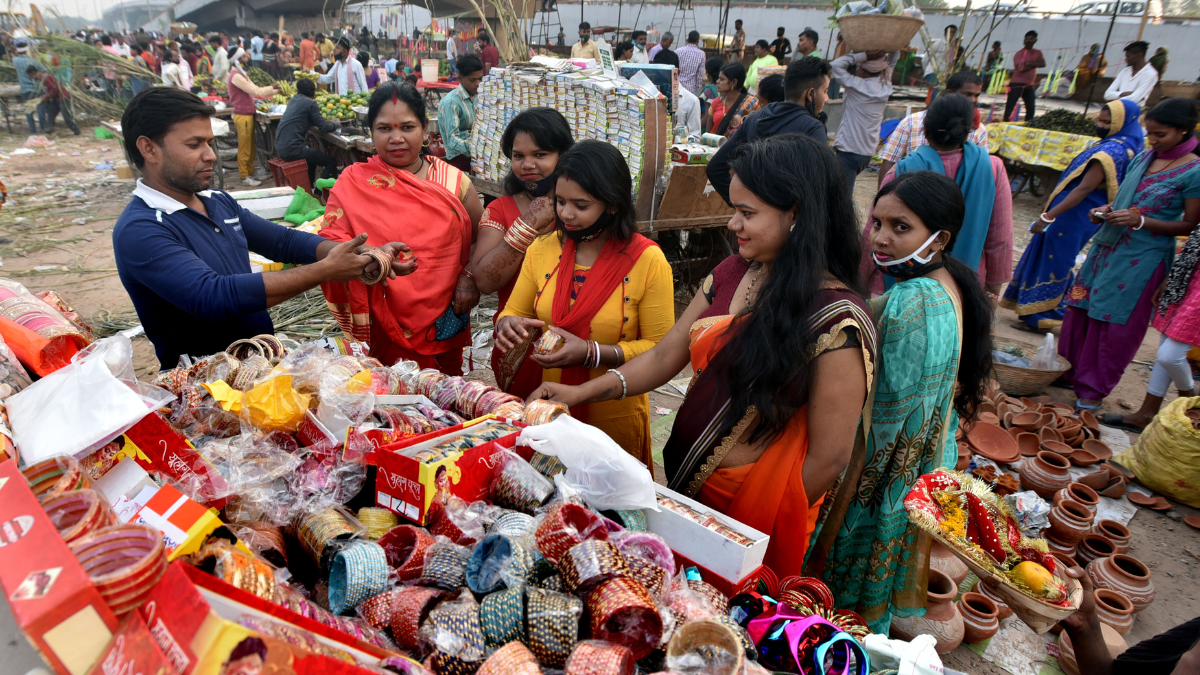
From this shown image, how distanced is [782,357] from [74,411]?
1604 millimetres

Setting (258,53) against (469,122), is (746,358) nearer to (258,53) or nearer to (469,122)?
(469,122)

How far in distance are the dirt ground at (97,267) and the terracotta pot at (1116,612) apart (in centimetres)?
22

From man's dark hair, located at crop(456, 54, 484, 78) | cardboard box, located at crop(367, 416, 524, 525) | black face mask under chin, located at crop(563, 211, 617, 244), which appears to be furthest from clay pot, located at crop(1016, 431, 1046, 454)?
man's dark hair, located at crop(456, 54, 484, 78)

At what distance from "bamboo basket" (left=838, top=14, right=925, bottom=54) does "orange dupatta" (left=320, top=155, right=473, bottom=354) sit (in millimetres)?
5424

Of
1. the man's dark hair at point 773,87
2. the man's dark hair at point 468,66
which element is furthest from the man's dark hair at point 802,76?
the man's dark hair at point 468,66

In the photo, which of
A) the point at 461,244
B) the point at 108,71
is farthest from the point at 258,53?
the point at 461,244

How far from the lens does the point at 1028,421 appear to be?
13.8 feet

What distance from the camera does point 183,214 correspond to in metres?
2.22

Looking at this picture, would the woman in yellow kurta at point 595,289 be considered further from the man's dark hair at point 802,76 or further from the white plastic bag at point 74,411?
the man's dark hair at point 802,76

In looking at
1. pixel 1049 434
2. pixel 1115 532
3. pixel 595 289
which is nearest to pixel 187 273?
pixel 595 289

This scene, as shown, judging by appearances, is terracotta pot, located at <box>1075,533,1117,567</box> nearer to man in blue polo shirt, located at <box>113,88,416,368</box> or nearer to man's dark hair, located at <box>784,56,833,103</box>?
man's dark hair, located at <box>784,56,833,103</box>

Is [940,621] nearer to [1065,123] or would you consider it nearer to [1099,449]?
[1099,449]

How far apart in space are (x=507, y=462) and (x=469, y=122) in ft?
18.7

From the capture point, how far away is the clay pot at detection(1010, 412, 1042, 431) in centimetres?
419
